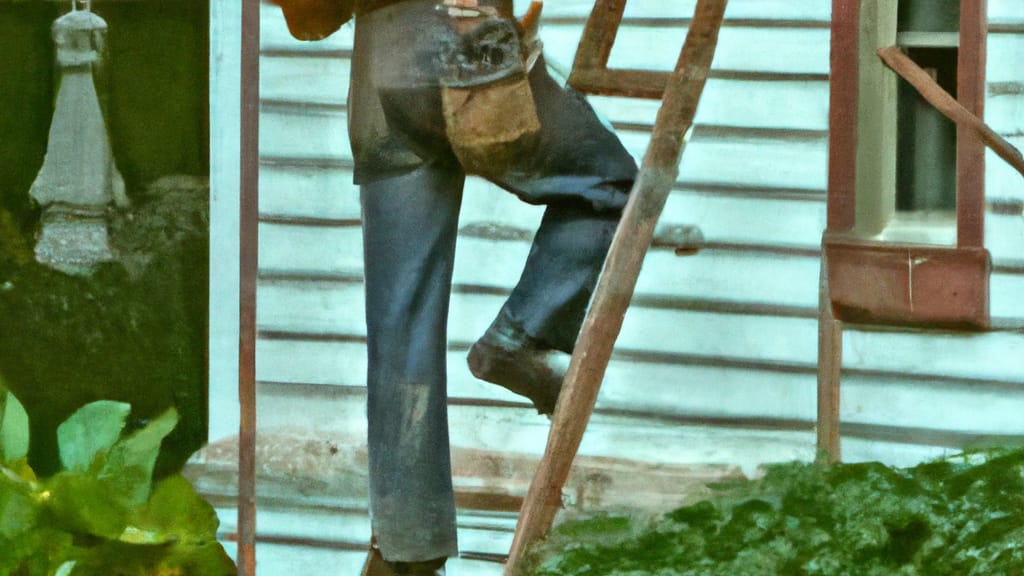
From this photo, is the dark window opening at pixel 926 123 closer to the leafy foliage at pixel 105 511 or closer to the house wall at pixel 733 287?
the house wall at pixel 733 287

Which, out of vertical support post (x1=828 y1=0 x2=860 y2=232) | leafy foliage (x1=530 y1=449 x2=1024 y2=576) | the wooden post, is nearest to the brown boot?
leafy foliage (x1=530 y1=449 x2=1024 y2=576)

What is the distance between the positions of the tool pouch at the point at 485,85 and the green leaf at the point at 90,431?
4.14 ft

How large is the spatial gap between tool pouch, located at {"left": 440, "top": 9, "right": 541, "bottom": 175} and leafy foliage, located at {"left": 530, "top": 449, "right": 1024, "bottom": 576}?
932 millimetres

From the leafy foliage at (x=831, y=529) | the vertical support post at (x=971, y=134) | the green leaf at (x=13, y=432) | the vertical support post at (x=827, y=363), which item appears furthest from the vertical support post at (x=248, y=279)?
the vertical support post at (x=971, y=134)

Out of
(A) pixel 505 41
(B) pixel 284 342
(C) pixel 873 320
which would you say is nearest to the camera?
(A) pixel 505 41

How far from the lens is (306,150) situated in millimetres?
4156

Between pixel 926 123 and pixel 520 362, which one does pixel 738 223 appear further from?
pixel 520 362

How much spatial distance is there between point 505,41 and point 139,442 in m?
1.43

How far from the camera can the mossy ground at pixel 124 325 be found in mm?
4305

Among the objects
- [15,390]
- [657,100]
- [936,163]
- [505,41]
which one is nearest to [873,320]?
[936,163]

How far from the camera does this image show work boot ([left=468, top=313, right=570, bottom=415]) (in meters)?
3.73

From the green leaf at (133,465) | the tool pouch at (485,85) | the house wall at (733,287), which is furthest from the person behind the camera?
the green leaf at (133,465)

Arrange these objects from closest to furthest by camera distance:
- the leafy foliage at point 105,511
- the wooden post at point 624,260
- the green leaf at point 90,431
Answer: the wooden post at point 624,260 → the leafy foliage at point 105,511 → the green leaf at point 90,431

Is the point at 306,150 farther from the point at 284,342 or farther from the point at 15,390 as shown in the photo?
the point at 15,390
